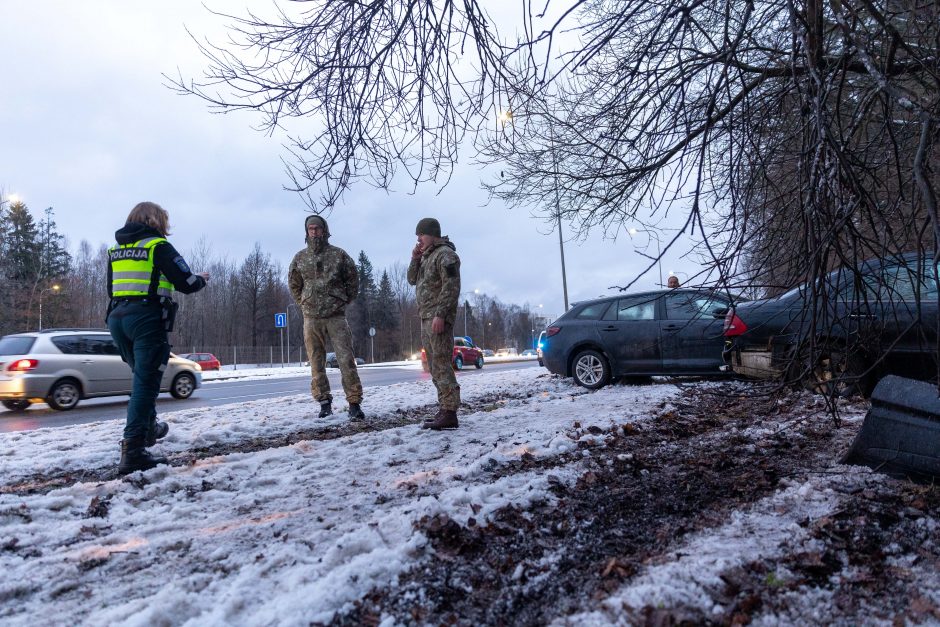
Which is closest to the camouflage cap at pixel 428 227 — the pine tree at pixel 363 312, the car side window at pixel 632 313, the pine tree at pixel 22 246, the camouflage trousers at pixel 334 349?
the camouflage trousers at pixel 334 349

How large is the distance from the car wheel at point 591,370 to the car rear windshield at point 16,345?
32.0ft

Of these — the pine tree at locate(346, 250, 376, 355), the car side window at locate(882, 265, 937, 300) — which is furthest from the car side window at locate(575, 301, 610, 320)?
the pine tree at locate(346, 250, 376, 355)

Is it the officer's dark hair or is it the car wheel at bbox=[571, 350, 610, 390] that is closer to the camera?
the officer's dark hair

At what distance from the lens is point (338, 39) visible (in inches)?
133

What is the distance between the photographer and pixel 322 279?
5.85 m

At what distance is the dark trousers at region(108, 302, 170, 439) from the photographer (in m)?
3.83

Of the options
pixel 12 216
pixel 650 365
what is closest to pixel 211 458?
pixel 650 365

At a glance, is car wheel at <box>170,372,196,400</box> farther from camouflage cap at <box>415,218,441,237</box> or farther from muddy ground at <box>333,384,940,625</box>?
muddy ground at <box>333,384,940,625</box>

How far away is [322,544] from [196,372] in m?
11.8

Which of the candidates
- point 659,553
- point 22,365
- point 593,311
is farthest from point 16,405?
point 659,553

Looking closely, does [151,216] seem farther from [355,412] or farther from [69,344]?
[69,344]

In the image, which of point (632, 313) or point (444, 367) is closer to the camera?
point (444, 367)

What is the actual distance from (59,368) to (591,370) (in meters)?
9.60

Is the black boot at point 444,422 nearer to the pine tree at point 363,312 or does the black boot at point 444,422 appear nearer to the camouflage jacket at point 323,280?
the camouflage jacket at point 323,280
